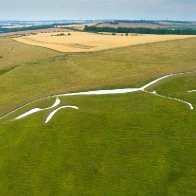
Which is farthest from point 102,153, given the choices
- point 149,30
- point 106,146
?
point 149,30

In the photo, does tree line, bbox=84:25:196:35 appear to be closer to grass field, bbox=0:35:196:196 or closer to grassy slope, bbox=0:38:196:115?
grassy slope, bbox=0:38:196:115

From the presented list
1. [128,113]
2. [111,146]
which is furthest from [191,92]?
[111,146]

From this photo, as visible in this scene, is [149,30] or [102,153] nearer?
[102,153]

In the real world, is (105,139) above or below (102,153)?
above

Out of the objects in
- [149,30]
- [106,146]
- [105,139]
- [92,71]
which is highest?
[105,139]

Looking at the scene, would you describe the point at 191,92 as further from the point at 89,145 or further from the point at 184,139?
the point at 89,145

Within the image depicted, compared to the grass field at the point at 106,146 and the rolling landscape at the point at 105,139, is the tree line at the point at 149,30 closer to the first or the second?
the rolling landscape at the point at 105,139

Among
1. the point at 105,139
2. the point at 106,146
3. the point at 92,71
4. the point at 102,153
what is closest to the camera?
the point at 102,153

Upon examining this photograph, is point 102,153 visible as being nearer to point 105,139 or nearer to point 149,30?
point 105,139
